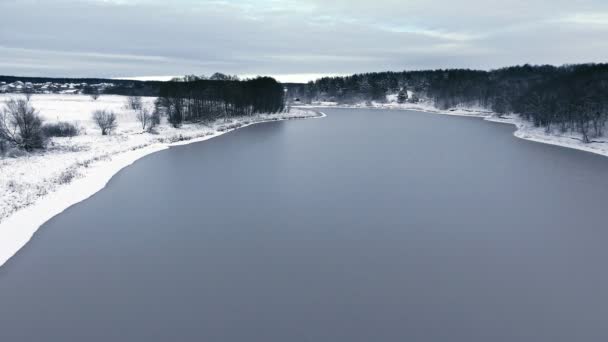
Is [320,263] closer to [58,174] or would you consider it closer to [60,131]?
[58,174]

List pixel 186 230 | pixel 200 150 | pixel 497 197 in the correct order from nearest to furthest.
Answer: pixel 186 230
pixel 497 197
pixel 200 150

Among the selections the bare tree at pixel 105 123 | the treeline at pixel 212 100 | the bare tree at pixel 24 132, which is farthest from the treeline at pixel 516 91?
the bare tree at pixel 105 123

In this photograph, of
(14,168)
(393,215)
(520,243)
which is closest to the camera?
(520,243)

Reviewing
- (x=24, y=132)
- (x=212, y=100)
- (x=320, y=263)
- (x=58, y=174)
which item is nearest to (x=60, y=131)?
(x=24, y=132)

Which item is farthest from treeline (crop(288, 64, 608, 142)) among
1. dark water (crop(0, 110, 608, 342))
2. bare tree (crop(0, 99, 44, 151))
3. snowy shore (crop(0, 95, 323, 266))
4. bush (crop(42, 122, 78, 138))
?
bush (crop(42, 122, 78, 138))

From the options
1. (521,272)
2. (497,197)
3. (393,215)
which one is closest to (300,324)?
(521,272)

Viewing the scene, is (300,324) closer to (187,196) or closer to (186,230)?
(186,230)

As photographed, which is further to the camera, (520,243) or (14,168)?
(14,168)
